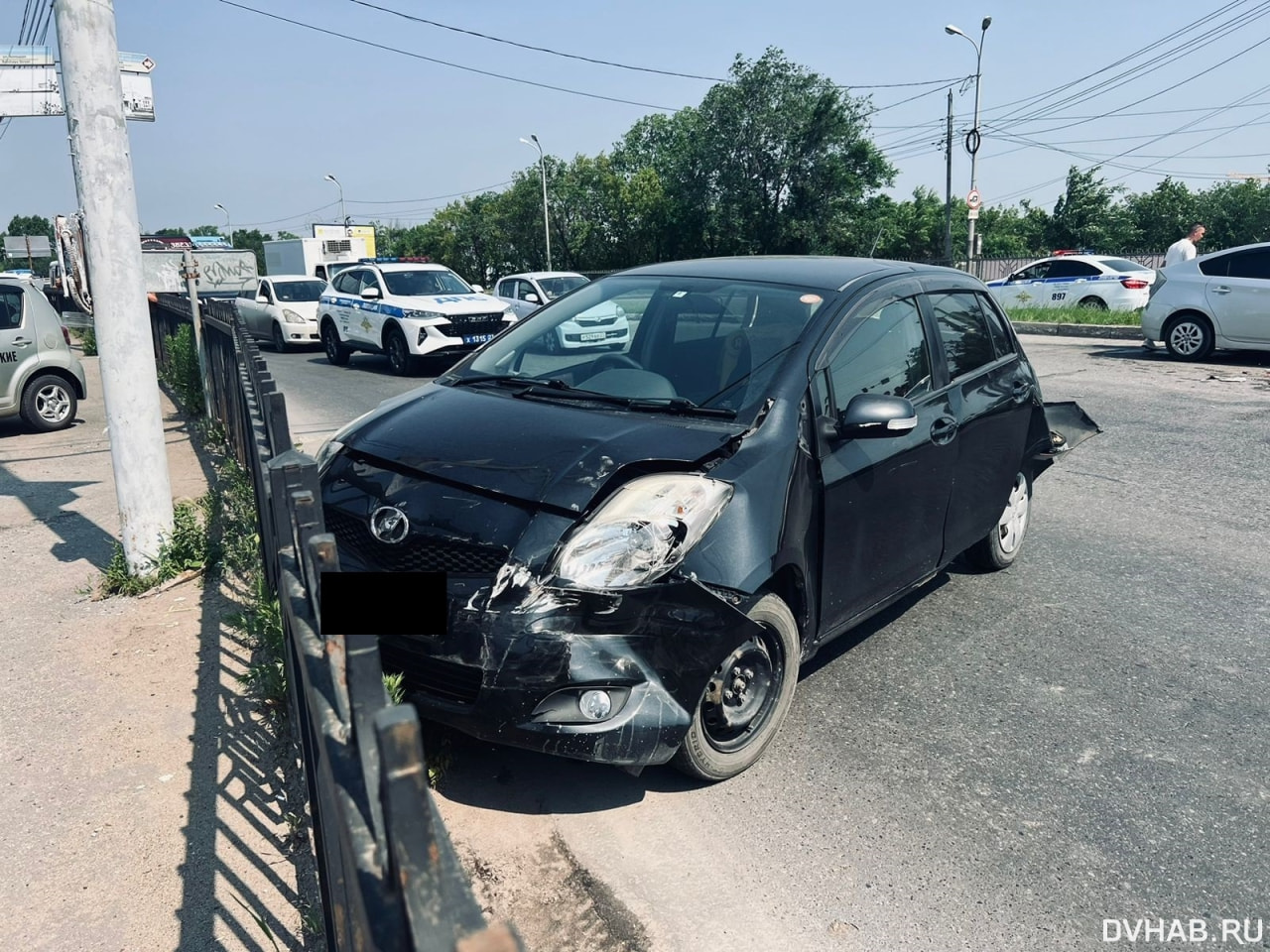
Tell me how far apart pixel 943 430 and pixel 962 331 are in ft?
2.53

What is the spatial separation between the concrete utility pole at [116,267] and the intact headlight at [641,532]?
Answer: 121 inches

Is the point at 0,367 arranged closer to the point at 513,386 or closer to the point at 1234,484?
the point at 513,386

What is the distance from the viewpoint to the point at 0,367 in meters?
10.1

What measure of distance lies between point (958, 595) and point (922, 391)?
55.6 inches

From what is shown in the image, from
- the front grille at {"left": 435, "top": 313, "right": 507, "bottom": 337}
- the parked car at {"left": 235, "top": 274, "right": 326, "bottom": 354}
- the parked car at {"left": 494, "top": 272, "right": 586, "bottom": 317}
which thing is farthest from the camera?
the parked car at {"left": 235, "top": 274, "right": 326, "bottom": 354}

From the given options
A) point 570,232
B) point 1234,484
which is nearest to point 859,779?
point 1234,484

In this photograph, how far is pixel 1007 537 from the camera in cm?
546

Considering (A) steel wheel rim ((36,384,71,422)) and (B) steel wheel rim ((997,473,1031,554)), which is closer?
(B) steel wheel rim ((997,473,1031,554))

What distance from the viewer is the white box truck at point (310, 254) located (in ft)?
116

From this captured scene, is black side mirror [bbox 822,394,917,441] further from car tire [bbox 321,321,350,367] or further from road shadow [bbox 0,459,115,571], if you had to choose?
car tire [bbox 321,321,350,367]

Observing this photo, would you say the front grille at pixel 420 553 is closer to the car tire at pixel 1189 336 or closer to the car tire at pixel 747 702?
the car tire at pixel 747 702

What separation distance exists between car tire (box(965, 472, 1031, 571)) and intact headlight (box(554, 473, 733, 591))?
2671mm

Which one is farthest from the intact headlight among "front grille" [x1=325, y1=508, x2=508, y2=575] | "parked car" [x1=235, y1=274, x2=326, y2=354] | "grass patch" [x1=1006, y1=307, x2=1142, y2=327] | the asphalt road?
"parked car" [x1=235, y1=274, x2=326, y2=354]

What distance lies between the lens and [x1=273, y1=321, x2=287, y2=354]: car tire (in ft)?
68.2
